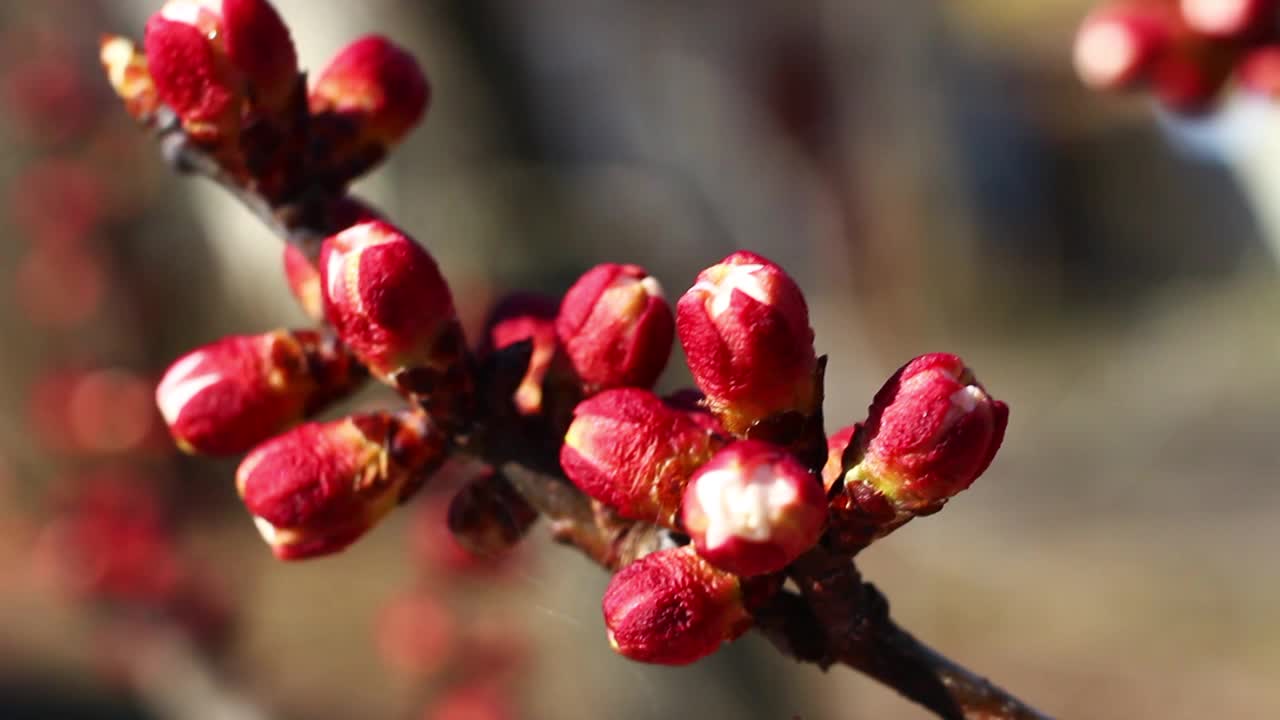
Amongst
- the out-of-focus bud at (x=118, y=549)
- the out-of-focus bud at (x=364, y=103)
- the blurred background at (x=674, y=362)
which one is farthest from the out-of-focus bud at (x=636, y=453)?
the out-of-focus bud at (x=118, y=549)

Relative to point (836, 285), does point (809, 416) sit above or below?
above

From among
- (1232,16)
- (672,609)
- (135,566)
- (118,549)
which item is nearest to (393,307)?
(672,609)

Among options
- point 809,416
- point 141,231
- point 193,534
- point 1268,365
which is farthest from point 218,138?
point 1268,365

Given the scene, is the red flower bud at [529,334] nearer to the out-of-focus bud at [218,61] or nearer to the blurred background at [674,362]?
the out-of-focus bud at [218,61]

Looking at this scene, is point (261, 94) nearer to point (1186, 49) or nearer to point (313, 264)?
point (313, 264)

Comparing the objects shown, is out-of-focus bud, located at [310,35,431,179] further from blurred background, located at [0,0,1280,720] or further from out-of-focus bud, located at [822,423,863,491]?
blurred background, located at [0,0,1280,720]

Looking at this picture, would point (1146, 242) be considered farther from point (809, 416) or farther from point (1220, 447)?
point (809, 416)
